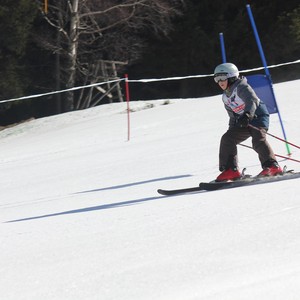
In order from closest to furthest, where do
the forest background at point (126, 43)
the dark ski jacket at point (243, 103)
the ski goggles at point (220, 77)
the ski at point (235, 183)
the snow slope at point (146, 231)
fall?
1. the snow slope at point (146, 231)
2. the ski at point (235, 183)
3. the dark ski jacket at point (243, 103)
4. the ski goggles at point (220, 77)
5. the forest background at point (126, 43)

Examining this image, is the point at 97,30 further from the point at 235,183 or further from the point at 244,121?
the point at 235,183


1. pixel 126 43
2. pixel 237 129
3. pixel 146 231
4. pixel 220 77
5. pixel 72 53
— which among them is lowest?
pixel 146 231

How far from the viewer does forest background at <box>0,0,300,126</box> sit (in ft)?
82.0

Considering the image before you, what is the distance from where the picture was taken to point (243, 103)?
831 cm

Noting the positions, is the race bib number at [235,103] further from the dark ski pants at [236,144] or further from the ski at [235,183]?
the ski at [235,183]

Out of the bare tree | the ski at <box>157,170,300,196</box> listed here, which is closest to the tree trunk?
the bare tree

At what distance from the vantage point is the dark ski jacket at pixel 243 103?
821 centimetres

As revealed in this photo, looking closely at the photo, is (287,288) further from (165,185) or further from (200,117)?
(200,117)

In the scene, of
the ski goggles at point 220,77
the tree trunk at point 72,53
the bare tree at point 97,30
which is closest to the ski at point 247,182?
the ski goggles at point 220,77

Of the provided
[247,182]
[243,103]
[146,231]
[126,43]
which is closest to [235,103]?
[243,103]

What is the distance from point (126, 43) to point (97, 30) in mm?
1268

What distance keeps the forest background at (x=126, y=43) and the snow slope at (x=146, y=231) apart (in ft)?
39.7

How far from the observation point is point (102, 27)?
26.7m

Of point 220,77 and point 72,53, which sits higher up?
point 72,53
